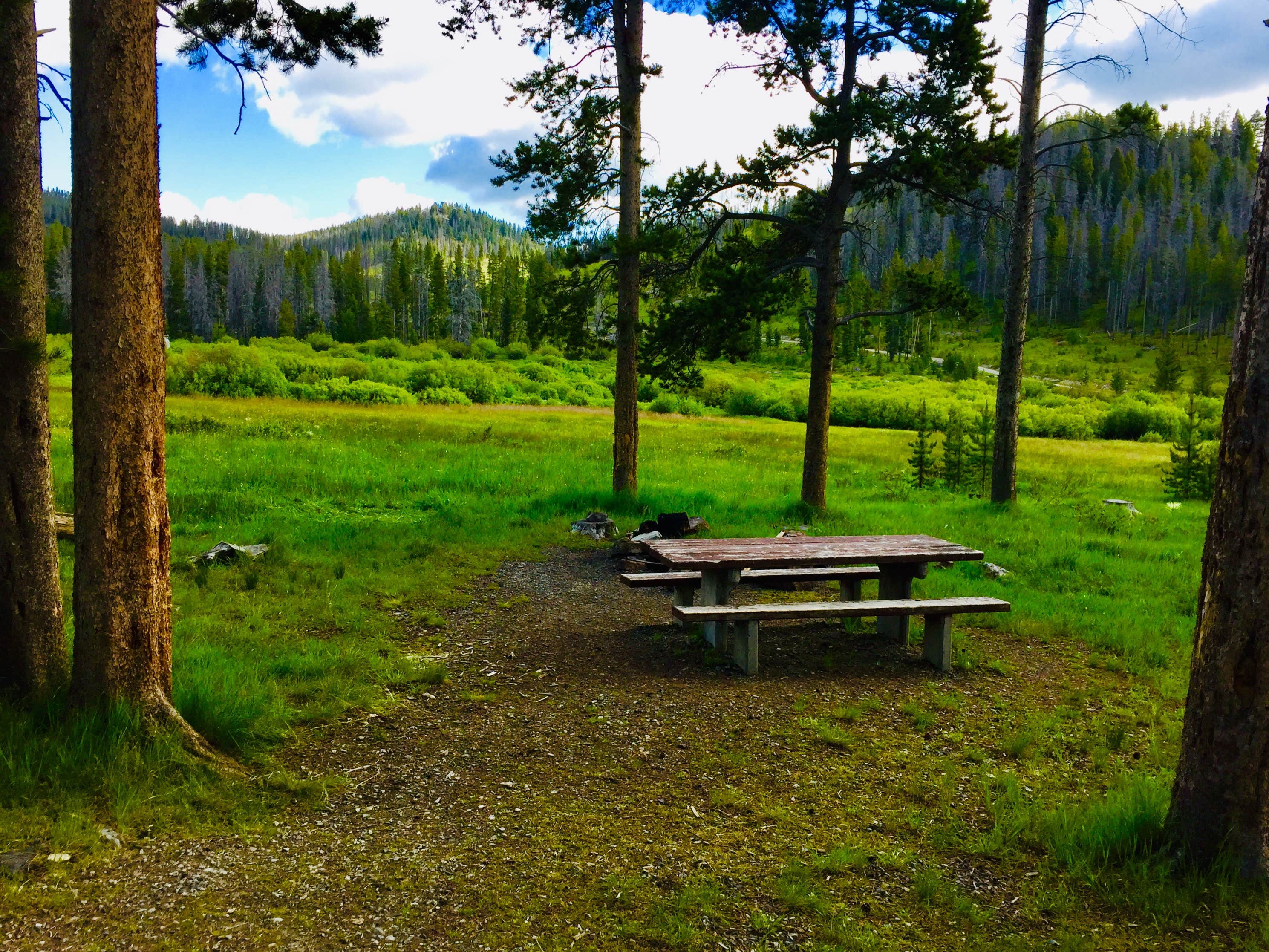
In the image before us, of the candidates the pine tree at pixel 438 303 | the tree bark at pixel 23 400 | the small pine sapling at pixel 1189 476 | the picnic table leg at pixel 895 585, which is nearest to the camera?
the tree bark at pixel 23 400

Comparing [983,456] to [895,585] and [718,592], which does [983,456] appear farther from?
[718,592]

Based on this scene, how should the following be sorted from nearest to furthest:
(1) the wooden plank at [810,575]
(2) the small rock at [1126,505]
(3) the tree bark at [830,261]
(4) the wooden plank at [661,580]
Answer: (4) the wooden plank at [661,580], (1) the wooden plank at [810,575], (3) the tree bark at [830,261], (2) the small rock at [1126,505]

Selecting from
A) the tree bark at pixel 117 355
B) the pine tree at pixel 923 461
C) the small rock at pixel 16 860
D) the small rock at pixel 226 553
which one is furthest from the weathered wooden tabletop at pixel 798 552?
the pine tree at pixel 923 461

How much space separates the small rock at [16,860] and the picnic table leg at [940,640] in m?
6.11

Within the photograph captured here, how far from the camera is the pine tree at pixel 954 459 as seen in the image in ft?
63.8

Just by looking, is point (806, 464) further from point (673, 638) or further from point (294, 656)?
point (294, 656)

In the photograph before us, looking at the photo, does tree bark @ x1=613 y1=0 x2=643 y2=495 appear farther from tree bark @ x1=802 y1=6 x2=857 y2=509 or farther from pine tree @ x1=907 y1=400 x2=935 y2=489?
pine tree @ x1=907 y1=400 x2=935 y2=489

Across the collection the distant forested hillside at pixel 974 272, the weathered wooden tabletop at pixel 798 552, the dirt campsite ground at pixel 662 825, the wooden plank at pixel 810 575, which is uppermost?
the distant forested hillside at pixel 974 272

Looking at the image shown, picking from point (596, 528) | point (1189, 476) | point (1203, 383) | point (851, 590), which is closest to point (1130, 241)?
point (1203, 383)

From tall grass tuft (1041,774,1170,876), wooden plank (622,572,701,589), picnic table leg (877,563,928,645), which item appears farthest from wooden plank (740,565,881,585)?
tall grass tuft (1041,774,1170,876)

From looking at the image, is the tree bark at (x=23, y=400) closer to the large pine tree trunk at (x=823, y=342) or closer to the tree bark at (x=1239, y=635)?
the tree bark at (x=1239, y=635)

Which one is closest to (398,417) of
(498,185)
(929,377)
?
(498,185)

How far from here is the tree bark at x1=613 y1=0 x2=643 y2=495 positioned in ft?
42.7

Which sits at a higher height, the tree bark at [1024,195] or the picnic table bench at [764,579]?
the tree bark at [1024,195]
